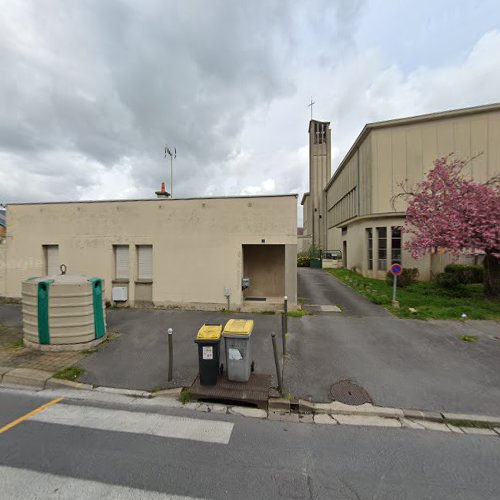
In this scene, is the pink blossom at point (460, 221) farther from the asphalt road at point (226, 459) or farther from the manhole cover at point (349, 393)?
the asphalt road at point (226, 459)

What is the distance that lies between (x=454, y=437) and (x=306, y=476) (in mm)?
2308

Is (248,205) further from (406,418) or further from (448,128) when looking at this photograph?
(448,128)

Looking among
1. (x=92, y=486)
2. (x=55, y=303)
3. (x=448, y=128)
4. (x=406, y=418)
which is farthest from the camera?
(x=448, y=128)

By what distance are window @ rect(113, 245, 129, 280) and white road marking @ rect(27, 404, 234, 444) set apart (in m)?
6.54

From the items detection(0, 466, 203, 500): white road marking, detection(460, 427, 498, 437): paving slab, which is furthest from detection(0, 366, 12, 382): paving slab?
detection(460, 427, 498, 437): paving slab

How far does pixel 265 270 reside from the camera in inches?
418

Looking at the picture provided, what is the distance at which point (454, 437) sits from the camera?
332 centimetres

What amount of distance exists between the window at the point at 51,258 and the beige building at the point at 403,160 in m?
18.6

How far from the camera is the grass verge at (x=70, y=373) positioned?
4688 mm

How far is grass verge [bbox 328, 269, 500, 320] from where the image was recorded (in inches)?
339

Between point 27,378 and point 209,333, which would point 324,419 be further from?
point 27,378

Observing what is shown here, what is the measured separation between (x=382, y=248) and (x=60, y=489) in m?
18.8

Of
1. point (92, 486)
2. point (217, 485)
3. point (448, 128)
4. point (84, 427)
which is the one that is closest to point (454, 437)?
point (217, 485)

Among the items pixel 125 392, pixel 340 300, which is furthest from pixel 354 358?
pixel 340 300
